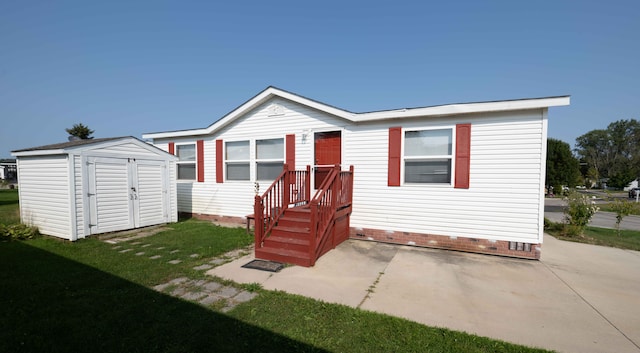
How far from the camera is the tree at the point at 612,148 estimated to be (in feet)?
172

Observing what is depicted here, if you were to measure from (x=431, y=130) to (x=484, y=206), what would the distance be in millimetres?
1968

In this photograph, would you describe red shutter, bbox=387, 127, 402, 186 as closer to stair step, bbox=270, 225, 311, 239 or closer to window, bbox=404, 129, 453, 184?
window, bbox=404, 129, 453, 184

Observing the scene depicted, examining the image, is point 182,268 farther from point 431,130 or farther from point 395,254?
point 431,130

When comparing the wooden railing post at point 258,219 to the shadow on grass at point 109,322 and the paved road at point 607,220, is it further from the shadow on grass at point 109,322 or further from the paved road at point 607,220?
the paved road at point 607,220

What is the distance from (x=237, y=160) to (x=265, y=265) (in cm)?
446

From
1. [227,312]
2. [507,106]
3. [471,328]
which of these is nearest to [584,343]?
[471,328]

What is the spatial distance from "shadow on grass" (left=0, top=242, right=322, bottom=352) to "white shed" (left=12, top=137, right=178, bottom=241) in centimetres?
262

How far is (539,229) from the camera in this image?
16.4 feet

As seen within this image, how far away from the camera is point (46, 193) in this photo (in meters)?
6.28

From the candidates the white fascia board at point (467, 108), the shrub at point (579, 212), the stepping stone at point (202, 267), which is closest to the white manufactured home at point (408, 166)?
the white fascia board at point (467, 108)

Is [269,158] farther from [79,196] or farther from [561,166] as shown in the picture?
[561,166]

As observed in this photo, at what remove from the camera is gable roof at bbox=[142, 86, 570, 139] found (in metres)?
4.84

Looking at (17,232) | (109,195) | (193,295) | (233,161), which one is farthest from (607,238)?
(17,232)

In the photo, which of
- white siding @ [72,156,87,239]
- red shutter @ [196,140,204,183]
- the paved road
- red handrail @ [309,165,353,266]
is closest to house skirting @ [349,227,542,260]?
red handrail @ [309,165,353,266]
